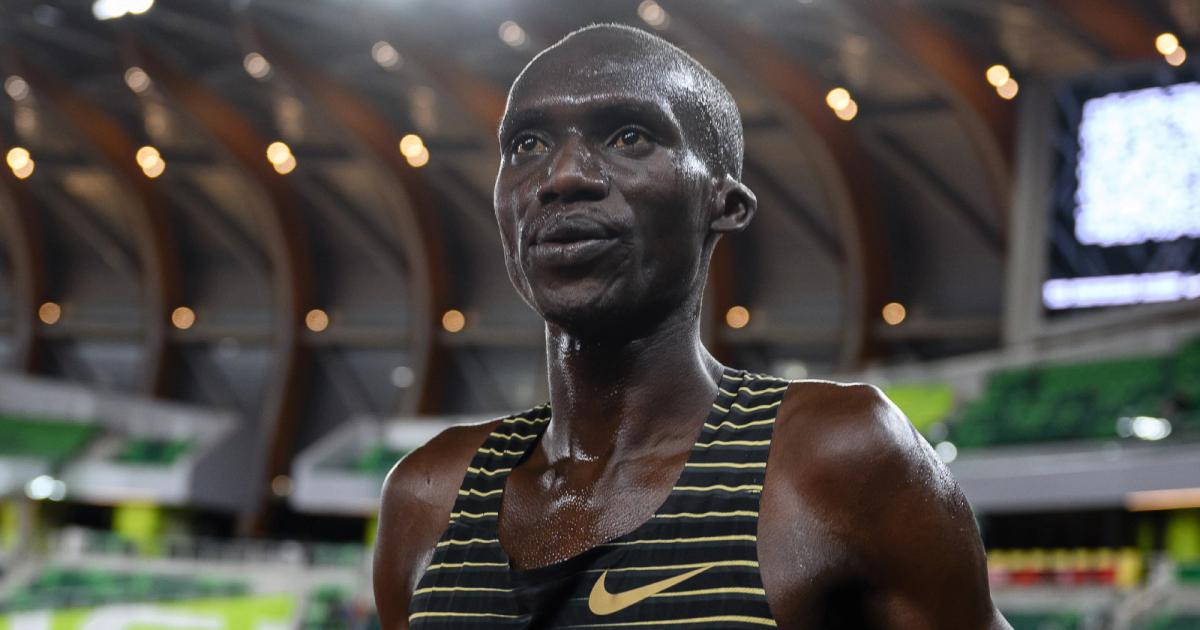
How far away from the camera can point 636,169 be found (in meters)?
1.66

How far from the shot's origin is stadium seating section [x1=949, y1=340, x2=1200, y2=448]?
62.2 ft

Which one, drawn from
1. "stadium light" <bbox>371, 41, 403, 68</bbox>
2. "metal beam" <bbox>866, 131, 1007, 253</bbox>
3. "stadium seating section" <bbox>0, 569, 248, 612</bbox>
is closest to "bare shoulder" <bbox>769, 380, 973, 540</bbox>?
"stadium seating section" <bbox>0, 569, 248, 612</bbox>

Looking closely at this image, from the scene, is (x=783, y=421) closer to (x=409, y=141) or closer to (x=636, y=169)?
(x=636, y=169)

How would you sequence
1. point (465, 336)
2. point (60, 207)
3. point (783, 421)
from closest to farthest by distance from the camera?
point (783, 421)
point (465, 336)
point (60, 207)

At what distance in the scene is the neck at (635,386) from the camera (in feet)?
5.71

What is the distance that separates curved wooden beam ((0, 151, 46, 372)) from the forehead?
1466 inches

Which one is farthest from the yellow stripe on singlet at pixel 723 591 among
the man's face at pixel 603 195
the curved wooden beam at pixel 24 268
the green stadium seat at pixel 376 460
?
the curved wooden beam at pixel 24 268

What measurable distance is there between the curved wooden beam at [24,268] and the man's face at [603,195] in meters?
37.3

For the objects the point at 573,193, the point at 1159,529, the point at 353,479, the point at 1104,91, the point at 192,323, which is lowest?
the point at 573,193

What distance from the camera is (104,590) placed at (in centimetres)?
2083

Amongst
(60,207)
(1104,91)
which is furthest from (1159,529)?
(60,207)

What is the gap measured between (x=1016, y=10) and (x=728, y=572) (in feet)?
73.0

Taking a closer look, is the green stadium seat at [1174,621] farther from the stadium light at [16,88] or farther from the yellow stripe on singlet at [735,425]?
the stadium light at [16,88]

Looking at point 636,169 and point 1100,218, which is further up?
point 1100,218
